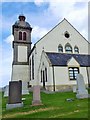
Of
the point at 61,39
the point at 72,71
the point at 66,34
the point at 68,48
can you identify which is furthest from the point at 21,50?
the point at 72,71

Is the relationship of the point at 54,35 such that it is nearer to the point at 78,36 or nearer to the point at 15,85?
the point at 78,36

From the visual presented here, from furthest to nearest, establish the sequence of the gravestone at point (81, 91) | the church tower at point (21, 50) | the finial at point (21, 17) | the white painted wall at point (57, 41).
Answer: the finial at point (21, 17), the church tower at point (21, 50), the white painted wall at point (57, 41), the gravestone at point (81, 91)

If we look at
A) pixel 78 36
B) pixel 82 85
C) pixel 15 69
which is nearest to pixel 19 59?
pixel 15 69

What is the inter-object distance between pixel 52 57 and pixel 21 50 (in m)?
14.6

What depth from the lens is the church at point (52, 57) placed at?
23.6 meters

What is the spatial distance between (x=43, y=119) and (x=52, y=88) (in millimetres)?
15980

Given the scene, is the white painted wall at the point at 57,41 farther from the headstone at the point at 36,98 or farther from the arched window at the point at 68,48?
the headstone at the point at 36,98

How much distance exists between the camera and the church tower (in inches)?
1435

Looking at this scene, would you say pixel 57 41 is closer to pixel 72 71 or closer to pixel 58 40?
pixel 58 40

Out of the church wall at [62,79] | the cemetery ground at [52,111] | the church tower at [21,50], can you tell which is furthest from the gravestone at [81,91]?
the church tower at [21,50]

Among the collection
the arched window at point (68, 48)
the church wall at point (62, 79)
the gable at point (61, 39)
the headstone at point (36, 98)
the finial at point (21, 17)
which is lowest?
the headstone at point (36, 98)

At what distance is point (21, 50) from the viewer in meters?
37.9

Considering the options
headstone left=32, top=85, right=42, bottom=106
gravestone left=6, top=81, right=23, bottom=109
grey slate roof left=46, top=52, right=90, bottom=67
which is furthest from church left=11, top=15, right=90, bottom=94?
gravestone left=6, top=81, right=23, bottom=109

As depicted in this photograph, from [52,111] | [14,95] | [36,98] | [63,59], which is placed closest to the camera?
[52,111]
